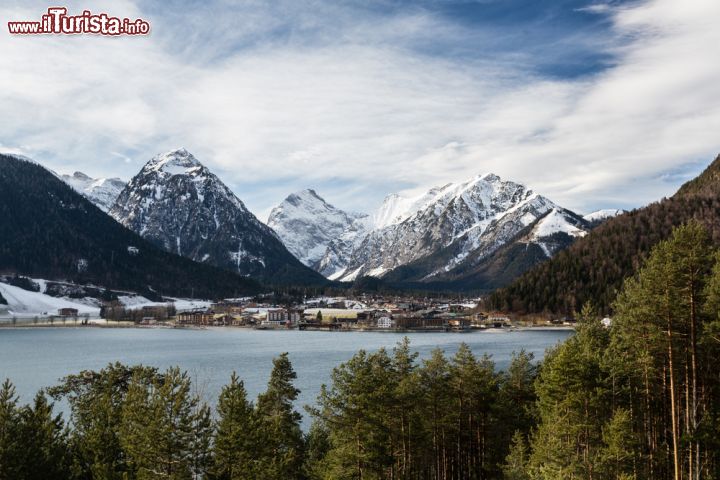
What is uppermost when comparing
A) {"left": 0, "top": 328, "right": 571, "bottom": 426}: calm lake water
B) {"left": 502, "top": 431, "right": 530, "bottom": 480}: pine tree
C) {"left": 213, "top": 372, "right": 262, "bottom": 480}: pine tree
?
{"left": 213, "top": 372, "right": 262, "bottom": 480}: pine tree

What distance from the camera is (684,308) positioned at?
1257 inches

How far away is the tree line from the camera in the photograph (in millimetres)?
30672

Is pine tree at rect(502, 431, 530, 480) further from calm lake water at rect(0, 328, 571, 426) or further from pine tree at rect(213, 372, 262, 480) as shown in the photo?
calm lake water at rect(0, 328, 571, 426)

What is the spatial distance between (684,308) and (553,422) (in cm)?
868

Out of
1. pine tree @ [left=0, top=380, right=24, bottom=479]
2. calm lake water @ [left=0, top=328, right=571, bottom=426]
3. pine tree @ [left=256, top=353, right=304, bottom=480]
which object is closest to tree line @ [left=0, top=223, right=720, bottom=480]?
pine tree @ [left=0, top=380, right=24, bottom=479]

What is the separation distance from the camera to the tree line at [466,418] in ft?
101

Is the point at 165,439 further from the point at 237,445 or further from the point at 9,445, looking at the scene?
the point at 9,445

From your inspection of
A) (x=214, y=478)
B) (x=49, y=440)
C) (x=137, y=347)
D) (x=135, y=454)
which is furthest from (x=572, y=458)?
(x=137, y=347)

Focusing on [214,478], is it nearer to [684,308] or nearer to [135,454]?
[135,454]

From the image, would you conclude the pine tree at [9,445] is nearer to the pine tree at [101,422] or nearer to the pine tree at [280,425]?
the pine tree at [101,422]

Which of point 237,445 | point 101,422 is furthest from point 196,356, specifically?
point 237,445

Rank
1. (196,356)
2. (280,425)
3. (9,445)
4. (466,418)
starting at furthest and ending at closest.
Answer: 1. (196,356)
2. (466,418)
3. (280,425)
4. (9,445)

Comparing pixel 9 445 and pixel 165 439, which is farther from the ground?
pixel 165 439

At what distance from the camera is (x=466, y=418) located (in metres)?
42.6
